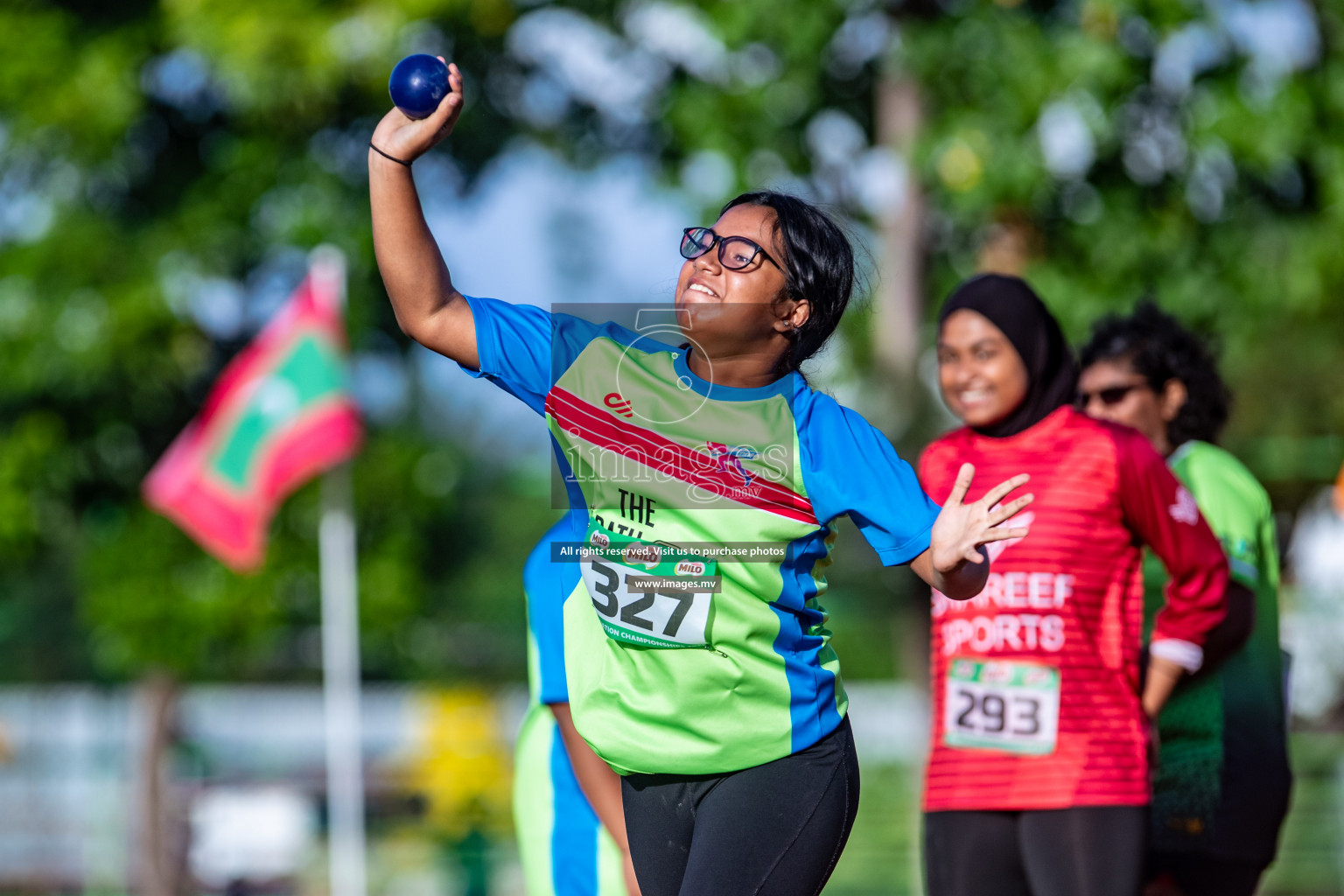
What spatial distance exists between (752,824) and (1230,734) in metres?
2.16

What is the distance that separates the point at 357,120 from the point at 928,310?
420cm

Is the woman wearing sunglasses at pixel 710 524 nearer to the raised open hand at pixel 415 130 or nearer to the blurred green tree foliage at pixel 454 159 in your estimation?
the raised open hand at pixel 415 130

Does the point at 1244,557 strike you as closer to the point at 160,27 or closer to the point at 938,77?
the point at 938,77

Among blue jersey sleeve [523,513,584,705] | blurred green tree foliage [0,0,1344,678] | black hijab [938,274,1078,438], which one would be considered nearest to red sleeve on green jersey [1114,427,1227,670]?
black hijab [938,274,1078,438]

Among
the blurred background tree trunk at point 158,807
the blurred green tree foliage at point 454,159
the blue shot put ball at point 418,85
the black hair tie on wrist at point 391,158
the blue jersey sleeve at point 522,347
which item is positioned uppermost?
the blurred green tree foliage at point 454,159

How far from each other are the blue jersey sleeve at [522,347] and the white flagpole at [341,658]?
660 centimetres

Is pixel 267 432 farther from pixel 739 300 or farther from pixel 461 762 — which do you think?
pixel 739 300

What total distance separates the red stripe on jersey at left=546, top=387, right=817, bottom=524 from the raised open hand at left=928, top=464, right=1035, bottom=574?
0.23 metres

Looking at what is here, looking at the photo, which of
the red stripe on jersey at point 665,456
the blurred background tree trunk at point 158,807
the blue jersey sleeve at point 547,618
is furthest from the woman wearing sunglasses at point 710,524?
the blurred background tree trunk at point 158,807

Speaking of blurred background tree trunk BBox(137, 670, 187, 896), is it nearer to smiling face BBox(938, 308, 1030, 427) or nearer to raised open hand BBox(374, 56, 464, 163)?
smiling face BBox(938, 308, 1030, 427)

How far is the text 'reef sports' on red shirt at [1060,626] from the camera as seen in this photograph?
333 cm

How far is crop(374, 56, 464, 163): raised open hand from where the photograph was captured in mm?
2381

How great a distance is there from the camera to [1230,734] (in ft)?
13.2

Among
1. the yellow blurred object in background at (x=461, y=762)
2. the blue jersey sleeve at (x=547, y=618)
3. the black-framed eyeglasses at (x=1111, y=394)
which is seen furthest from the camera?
the yellow blurred object in background at (x=461, y=762)
